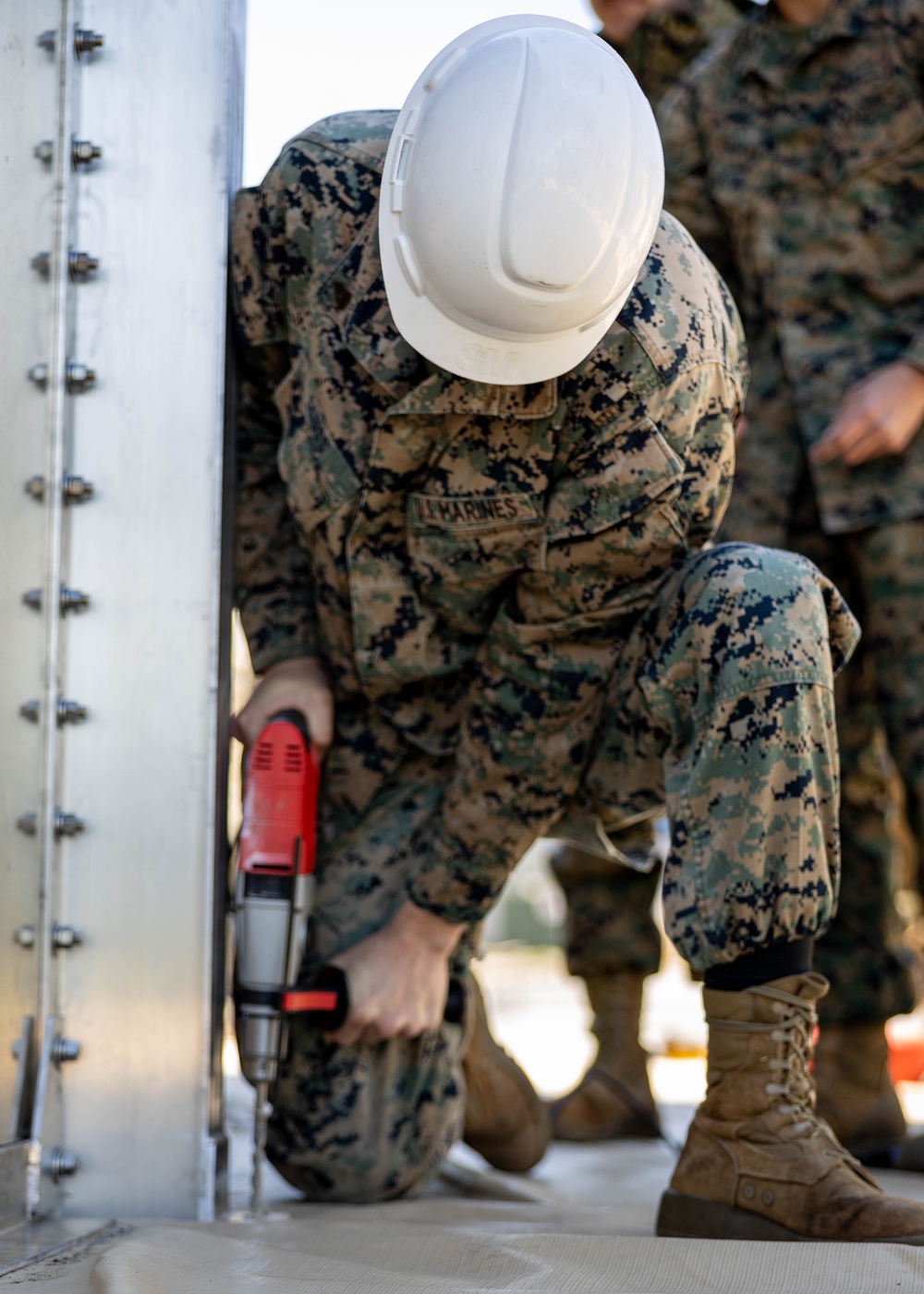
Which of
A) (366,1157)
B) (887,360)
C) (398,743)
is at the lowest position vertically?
(366,1157)

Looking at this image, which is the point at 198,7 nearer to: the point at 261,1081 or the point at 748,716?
the point at 748,716

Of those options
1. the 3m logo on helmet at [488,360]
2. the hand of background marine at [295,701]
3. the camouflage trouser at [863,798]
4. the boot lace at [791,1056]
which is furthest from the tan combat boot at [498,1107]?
the 3m logo on helmet at [488,360]

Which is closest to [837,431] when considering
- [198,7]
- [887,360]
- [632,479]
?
[887,360]

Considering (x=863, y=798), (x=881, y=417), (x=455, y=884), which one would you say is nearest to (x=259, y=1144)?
(x=455, y=884)

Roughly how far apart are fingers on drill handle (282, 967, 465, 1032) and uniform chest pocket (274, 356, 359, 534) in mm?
663

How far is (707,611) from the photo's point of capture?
73.6 inches

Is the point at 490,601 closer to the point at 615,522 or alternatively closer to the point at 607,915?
the point at 615,522

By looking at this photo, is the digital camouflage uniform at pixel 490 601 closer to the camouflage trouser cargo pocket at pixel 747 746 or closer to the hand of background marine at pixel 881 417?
the camouflage trouser cargo pocket at pixel 747 746

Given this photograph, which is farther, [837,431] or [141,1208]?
[837,431]

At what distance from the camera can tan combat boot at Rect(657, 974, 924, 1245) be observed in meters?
1.61

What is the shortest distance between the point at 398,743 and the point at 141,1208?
0.84 m

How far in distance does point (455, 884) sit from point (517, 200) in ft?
3.21

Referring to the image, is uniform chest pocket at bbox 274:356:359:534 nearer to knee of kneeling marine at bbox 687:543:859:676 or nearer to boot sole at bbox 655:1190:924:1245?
knee of kneeling marine at bbox 687:543:859:676

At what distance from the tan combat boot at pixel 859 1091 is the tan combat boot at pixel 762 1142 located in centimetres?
107
